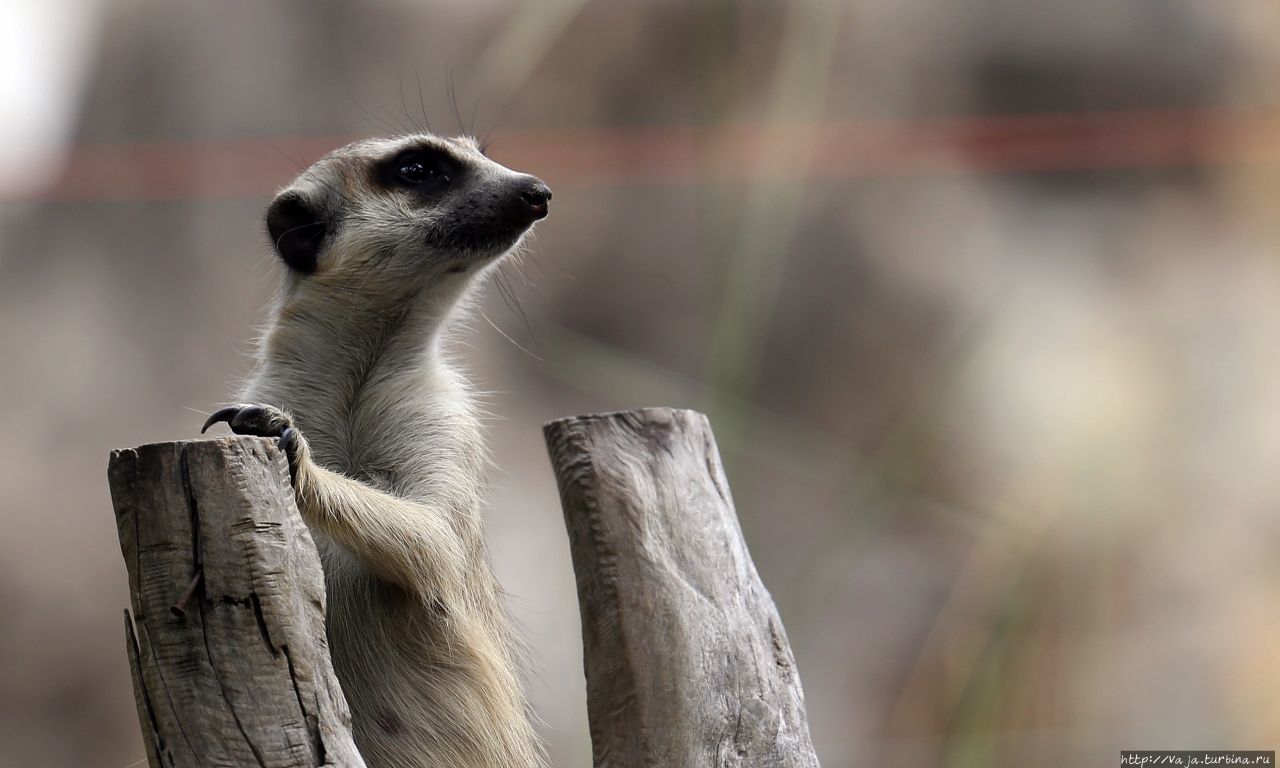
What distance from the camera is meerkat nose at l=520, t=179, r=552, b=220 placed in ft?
9.07

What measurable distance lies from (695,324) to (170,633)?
390 centimetres

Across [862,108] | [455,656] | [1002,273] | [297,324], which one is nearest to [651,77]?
[862,108]

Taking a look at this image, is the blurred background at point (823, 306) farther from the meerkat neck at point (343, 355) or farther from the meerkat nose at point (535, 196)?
the meerkat neck at point (343, 355)

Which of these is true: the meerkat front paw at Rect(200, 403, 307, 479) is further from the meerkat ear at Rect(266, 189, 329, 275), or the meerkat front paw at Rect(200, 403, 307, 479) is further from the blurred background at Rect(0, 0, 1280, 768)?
the blurred background at Rect(0, 0, 1280, 768)

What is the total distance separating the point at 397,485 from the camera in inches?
95.9

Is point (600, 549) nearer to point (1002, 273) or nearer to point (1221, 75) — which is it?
point (1002, 273)

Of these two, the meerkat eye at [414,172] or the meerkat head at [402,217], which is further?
the meerkat eye at [414,172]

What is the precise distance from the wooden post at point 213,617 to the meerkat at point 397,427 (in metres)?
0.51

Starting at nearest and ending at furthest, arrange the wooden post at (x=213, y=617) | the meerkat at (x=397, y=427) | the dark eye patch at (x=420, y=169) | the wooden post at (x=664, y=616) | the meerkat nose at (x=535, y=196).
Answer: the wooden post at (x=213, y=617) → the wooden post at (x=664, y=616) → the meerkat at (x=397, y=427) → the meerkat nose at (x=535, y=196) → the dark eye patch at (x=420, y=169)

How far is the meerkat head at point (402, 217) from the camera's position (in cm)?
277

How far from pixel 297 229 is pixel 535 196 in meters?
0.53

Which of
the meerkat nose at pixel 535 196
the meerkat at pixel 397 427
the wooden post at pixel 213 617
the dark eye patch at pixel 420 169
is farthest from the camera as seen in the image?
the dark eye patch at pixel 420 169

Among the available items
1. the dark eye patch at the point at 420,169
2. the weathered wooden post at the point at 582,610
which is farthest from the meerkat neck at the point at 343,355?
the weathered wooden post at the point at 582,610

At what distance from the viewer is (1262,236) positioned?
5523 millimetres
